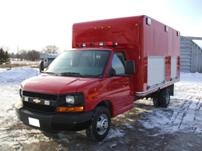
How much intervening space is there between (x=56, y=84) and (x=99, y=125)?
4.30 ft

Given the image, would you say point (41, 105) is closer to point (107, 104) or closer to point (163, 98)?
point (107, 104)

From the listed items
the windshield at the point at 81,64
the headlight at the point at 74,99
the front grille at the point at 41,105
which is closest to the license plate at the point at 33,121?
the front grille at the point at 41,105

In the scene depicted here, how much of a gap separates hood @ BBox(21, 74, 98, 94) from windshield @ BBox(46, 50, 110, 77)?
0.34 meters

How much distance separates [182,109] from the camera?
365 inches

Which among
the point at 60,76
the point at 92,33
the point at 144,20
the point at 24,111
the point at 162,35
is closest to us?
the point at 24,111

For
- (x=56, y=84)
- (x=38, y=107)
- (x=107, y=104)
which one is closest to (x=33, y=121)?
(x=38, y=107)

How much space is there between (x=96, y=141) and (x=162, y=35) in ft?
14.8

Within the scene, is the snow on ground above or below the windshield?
below

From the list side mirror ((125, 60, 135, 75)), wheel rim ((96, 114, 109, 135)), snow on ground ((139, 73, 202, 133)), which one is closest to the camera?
wheel rim ((96, 114, 109, 135))

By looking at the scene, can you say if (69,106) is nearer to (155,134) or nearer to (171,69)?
(155,134)

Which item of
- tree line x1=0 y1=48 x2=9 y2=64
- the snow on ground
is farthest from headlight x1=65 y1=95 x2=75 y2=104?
tree line x1=0 y1=48 x2=9 y2=64

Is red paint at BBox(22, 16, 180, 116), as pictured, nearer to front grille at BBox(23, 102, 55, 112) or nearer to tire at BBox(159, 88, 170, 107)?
front grille at BBox(23, 102, 55, 112)

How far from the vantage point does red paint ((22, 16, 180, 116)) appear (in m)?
5.14

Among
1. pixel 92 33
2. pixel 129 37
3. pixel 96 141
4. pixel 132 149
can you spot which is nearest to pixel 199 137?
pixel 132 149
